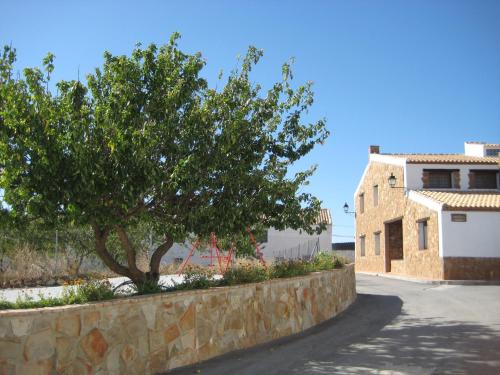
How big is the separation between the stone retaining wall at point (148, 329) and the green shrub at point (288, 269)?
0.41m

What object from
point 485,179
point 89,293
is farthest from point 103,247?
point 485,179

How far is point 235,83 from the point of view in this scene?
9891 mm

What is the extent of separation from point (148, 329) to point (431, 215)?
20.0m

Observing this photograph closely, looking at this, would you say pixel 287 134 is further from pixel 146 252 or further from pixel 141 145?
pixel 146 252

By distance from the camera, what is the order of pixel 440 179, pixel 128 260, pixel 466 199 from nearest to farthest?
pixel 128 260, pixel 466 199, pixel 440 179

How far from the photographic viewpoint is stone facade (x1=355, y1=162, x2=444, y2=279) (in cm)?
2483

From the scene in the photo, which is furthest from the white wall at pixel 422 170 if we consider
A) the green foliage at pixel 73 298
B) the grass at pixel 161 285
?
the green foliage at pixel 73 298

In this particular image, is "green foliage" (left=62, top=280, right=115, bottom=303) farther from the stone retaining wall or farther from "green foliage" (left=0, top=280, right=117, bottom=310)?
the stone retaining wall

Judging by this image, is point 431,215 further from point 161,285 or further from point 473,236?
point 161,285

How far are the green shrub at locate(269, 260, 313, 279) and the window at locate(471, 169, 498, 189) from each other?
19328 millimetres

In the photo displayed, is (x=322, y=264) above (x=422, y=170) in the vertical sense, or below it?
below

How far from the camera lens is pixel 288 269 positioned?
38.4 ft

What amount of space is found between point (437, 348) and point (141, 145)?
5793 millimetres

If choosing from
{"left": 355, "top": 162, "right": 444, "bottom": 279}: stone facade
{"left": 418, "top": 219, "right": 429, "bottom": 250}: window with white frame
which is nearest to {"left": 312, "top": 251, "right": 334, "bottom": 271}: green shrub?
{"left": 355, "top": 162, "right": 444, "bottom": 279}: stone facade
